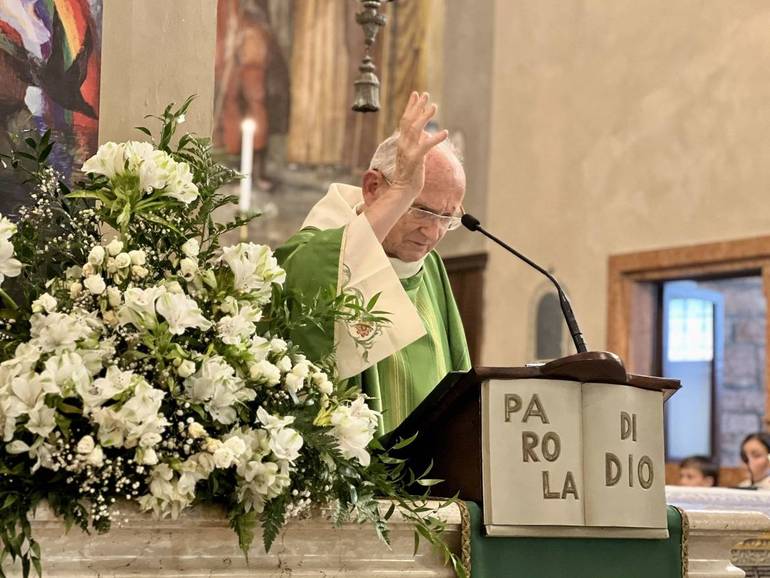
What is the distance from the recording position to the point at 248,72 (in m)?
14.3

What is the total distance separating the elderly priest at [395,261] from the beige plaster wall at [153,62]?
42cm

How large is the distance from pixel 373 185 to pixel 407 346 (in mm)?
430

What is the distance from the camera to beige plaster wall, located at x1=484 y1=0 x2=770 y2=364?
35.0ft

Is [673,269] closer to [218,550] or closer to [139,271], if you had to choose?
[218,550]

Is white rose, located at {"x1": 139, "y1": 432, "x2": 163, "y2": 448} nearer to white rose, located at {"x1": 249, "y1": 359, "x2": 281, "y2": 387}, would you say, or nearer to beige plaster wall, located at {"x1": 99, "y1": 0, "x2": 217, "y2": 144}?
white rose, located at {"x1": 249, "y1": 359, "x2": 281, "y2": 387}

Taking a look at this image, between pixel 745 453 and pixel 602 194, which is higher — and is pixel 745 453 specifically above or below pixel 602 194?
below

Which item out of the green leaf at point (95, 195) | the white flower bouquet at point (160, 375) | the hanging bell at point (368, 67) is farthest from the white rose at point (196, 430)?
the hanging bell at point (368, 67)

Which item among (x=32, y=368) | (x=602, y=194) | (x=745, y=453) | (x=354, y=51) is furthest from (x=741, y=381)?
(x=32, y=368)

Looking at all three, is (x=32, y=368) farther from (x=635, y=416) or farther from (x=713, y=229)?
(x=713, y=229)

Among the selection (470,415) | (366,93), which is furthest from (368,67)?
(470,415)

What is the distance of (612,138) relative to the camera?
11.7 metres

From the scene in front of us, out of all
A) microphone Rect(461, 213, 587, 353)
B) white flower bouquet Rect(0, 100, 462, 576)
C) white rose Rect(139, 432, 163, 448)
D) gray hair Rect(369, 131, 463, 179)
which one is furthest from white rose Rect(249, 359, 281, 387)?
gray hair Rect(369, 131, 463, 179)

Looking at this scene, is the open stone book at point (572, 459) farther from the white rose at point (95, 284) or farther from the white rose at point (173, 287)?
the white rose at point (95, 284)

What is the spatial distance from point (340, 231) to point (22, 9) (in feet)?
2.68
